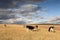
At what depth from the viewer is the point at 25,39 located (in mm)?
10477

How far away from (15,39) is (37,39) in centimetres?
185

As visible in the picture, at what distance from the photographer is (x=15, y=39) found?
10234 millimetres

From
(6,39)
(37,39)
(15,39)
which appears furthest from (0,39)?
(37,39)

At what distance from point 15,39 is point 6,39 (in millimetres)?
683

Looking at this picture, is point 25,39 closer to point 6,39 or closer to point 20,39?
point 20,39

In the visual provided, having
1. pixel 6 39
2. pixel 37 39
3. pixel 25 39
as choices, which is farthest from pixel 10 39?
pixel 37 39

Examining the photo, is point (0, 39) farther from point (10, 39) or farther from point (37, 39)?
point (37, 39)

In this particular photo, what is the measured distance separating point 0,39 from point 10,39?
71 cm

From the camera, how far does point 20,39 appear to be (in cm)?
1034

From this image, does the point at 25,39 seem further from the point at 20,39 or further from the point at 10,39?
the point at 10,39

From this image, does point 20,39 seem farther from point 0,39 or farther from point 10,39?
point 0,39

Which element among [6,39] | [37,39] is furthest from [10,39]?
[37,39]

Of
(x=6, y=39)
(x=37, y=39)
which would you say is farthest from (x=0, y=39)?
(x=37, y=39)

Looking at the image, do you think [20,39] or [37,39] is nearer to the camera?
[20,39]
